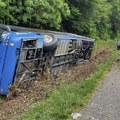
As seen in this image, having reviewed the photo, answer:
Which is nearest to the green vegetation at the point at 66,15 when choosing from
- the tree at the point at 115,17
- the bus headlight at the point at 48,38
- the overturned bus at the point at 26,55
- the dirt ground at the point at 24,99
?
the tree at the point at 115,17

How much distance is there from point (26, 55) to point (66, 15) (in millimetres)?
17662

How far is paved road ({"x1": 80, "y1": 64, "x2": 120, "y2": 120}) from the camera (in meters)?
7.96

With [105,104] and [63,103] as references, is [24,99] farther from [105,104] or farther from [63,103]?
[105,104]

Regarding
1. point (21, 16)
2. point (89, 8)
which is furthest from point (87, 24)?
point (21, 16)

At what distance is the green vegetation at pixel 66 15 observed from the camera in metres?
21.9

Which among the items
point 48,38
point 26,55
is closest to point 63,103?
point 26,55

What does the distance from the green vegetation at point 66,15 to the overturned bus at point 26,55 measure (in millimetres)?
6072

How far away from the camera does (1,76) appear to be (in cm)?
1034

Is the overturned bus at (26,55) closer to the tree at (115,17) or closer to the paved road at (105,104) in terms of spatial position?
the paved road at (105,104)

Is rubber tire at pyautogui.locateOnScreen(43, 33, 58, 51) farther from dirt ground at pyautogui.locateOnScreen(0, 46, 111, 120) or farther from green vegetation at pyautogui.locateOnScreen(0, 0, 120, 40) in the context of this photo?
green vegetation at pyautogui.locateOnScreen(0, 0, 120, 40)

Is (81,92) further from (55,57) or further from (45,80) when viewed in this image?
(55,57)

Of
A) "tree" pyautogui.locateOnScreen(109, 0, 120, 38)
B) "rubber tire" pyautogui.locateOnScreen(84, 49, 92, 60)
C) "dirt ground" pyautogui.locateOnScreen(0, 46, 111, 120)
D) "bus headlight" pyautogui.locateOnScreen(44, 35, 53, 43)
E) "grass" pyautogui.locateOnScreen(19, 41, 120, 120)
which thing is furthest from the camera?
"tree" pyautogui.locateOnScreen(109, 0, 120, 38)

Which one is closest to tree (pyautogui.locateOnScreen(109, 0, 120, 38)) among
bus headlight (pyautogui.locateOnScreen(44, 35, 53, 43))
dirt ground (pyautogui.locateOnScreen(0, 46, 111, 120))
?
bus headlight (pyautogui.locateOnScreen(44, 35, 53, 43))

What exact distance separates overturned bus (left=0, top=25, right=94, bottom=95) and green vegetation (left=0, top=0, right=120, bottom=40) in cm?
607
